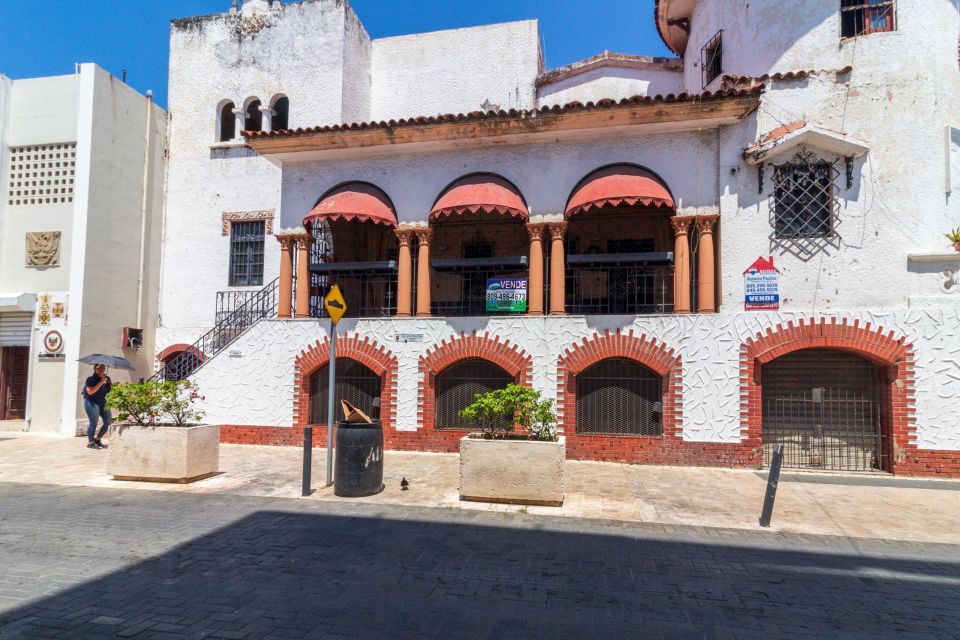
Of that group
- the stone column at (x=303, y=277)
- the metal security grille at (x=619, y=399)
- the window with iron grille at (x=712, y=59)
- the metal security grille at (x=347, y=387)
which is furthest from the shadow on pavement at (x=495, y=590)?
the window with iron grille at (x=712, y=59)

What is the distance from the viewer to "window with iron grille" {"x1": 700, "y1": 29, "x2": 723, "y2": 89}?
13.6 metres

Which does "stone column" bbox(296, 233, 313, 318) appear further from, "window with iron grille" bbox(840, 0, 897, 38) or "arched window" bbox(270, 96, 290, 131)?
"window with iron grille" bbox(840, 0, 897, 38)

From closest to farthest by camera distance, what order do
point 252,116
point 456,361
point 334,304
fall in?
point 334,304 → point 456,361 → point 252,116

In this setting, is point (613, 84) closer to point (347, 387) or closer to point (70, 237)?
point (347, 387)

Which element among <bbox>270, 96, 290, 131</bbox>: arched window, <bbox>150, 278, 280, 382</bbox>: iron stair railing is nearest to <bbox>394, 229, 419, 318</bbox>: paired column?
<bbox>150, 278, 280, 382</bbox>: iron stair railing

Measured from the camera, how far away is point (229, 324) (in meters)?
14.8

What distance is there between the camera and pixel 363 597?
4.56 m

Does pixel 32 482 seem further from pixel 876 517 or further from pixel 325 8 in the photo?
pixel 325 8

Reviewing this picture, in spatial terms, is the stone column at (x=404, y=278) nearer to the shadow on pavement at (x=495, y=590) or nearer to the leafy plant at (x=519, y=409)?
the leafy plant at (x=519, y=409)

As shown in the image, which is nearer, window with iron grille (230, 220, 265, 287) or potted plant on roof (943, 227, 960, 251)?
potted plant on roof (943, 227, 960, 251)

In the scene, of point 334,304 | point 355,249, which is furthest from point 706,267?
point 355,249

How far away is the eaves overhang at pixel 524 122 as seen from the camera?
10.9 meters

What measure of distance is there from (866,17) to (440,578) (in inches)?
519

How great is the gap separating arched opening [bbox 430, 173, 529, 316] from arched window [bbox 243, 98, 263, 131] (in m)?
7.14
